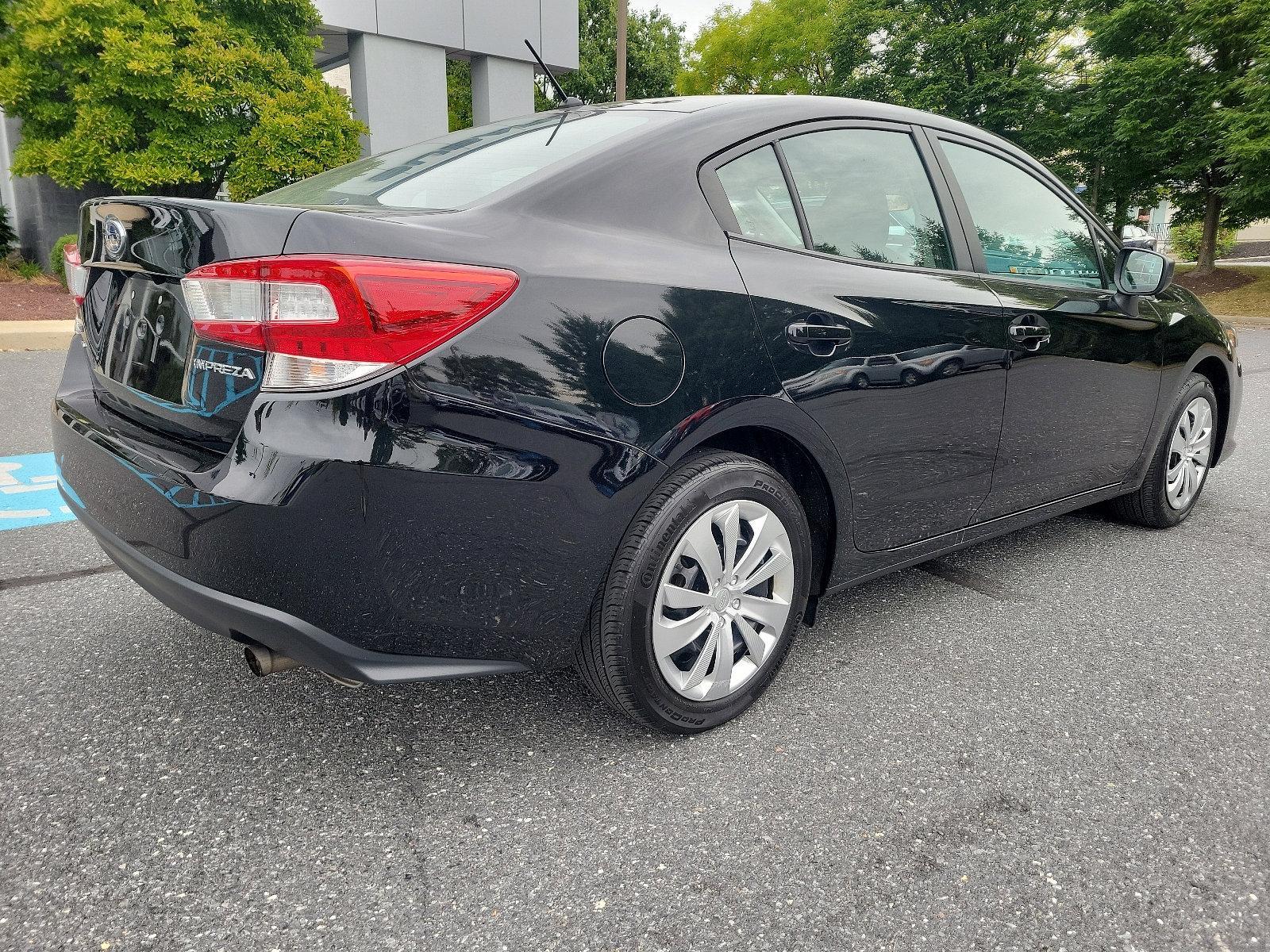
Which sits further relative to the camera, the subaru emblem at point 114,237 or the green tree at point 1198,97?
the green tree at point 1198,97

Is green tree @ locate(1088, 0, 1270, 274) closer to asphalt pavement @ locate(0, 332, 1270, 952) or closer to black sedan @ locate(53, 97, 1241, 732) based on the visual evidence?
black sedan @ locate(53, 97, 1241, 732)

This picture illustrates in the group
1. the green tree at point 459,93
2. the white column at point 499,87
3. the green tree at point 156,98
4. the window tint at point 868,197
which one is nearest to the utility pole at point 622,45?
the green tree at point 156,98

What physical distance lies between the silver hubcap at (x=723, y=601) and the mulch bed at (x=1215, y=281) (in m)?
23.3

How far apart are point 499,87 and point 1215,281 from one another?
17894 millimetres

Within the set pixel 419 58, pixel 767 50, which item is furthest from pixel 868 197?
pixel 767 50

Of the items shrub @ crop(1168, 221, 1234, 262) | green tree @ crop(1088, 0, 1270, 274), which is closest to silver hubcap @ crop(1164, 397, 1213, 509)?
green tree @ crop(1088, 0, 1270, 274)

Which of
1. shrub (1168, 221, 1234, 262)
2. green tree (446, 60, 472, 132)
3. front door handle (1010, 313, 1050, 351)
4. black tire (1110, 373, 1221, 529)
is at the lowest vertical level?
black tire (1110, 373, 1221, 529)

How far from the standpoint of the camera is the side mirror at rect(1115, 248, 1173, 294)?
11.4 ft

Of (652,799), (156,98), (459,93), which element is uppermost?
(459,93)

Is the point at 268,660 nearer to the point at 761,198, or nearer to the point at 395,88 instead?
the point at 761,198

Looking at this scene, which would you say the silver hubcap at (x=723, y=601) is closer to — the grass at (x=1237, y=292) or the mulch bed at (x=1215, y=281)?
the grass at (x=1237, y=292)

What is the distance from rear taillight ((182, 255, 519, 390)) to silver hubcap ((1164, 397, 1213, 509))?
11.3 feet

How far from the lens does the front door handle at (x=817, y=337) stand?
2.36 metres

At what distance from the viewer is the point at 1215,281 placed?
23.0 meters
